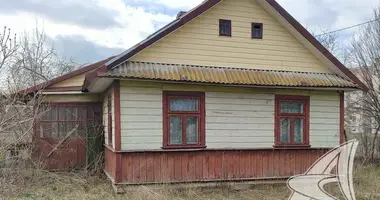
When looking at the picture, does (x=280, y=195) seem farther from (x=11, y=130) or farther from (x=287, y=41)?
(x=11, y=130)

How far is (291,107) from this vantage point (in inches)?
401

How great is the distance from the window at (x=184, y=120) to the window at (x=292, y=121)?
2266mm

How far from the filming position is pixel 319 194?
30.6 ft

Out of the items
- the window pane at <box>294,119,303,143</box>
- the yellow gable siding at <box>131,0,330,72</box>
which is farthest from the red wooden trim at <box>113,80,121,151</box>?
the window pane at <box>294,119,303,143</box>

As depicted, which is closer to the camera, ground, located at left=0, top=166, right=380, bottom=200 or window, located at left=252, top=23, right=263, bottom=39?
ground, located at left=0, top=166, right=380, bottom=200

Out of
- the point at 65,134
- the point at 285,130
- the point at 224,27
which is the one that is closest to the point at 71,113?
the point at 65,134

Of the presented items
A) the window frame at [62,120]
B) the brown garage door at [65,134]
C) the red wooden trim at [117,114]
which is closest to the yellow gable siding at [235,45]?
the red wooden trim at [117,114]

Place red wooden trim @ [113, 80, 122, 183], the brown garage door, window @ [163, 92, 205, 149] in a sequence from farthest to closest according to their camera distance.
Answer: the brown garage door < window @ [163, 92, 205, 149] < red wooden trim @ [113, 80, 122, 183]

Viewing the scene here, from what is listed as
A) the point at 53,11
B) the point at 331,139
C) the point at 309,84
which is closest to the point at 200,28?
the point at 309,84

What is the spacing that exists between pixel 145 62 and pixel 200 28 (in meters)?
1.77

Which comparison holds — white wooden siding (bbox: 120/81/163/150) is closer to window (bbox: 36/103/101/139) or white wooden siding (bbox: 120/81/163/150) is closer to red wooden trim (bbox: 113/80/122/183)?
red wooden trim (bbox: 113/80/122/183)

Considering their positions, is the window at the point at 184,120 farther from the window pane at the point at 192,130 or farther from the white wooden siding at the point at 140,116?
the white wooden siding at the point at 140,116

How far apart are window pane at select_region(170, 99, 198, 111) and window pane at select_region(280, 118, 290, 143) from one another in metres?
2.61

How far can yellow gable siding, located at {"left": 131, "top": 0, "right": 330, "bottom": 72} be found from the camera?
9273 mm
